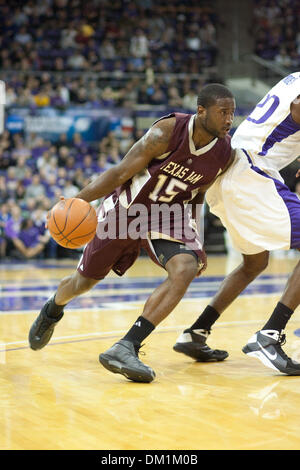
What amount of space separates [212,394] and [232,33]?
1761cm

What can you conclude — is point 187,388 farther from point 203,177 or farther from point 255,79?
point 255,79

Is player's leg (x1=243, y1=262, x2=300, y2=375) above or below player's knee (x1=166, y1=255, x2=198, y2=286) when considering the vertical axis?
below

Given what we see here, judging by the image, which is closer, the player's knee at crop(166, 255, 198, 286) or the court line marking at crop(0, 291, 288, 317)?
the player's knee at crop(166, 255, 198, 286)

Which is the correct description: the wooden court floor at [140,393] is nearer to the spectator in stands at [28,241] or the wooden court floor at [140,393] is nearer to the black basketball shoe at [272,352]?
the black basketball shoe at [272,352]

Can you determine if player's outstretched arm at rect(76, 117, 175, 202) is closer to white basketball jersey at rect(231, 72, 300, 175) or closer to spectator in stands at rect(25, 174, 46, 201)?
white basketball jersey at rect(231, 72, 300, 175)

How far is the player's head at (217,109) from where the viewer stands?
12.1 ft

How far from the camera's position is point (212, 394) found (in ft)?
10.7

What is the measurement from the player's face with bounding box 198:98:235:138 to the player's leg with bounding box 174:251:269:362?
844 mm

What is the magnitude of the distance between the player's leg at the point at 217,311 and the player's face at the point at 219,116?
2.77 feet

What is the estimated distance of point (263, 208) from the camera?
3871 mm

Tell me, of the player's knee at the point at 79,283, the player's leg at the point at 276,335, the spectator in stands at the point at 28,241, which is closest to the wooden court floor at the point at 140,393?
the player's leg at the point at 276,335

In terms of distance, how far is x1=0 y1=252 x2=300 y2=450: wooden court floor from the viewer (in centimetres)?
249

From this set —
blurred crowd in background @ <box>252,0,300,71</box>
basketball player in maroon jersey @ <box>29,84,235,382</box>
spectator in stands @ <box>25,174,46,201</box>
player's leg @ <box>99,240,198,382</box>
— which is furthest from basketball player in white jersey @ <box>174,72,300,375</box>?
blurred crowd in background @ <box>252,0,300,71</box>
